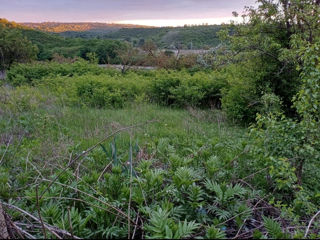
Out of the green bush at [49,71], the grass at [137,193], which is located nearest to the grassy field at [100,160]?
the grass at [137,193]

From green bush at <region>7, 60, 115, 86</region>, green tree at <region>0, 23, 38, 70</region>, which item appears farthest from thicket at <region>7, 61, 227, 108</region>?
green tree at <region>0, 23, 38, 70</region>

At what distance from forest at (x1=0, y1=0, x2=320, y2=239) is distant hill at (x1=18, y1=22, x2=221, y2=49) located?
1870 centimetres

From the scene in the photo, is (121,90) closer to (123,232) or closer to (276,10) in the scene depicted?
(276,10)

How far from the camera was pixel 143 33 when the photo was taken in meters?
47.6

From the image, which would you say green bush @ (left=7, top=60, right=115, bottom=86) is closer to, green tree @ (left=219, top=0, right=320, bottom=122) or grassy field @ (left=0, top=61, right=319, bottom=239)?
grassy field @ (left=0, top=61, right=319, bottom=239)

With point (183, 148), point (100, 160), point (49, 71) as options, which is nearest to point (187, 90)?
point (183, 148)

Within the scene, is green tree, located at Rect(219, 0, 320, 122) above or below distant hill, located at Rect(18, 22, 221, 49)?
below

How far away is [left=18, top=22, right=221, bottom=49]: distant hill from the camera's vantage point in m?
31.3

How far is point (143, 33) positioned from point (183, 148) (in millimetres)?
45723

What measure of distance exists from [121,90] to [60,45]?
32.0m

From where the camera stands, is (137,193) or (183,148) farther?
(183,148)

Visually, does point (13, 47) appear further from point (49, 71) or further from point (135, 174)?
point (135, 174)

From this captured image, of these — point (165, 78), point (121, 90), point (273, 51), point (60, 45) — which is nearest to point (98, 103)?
point (121, 90)

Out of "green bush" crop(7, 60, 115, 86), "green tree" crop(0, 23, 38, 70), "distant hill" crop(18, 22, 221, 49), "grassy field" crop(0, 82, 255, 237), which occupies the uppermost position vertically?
"distant hill" crop(18, 22, 221, 49)
